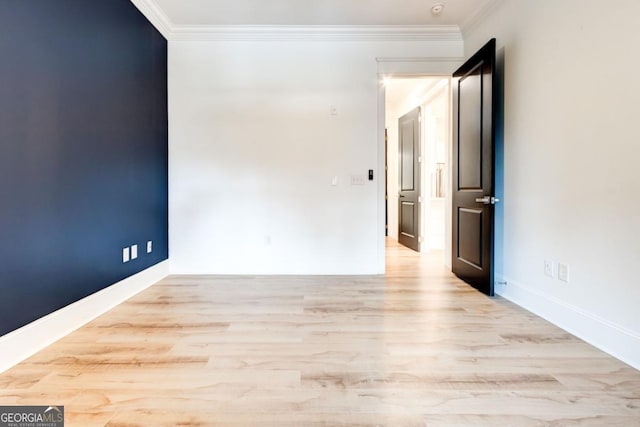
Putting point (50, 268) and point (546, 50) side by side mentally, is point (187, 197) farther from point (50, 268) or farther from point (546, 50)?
point (546, 50)

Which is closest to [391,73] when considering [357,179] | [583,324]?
[357,179]

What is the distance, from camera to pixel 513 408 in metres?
1.33

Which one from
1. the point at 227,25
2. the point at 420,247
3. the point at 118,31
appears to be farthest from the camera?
the point at 420,247

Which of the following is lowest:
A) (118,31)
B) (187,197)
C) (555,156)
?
(187,197)

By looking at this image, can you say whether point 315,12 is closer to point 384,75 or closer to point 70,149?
point 384,75

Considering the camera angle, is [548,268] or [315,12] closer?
[548,268]

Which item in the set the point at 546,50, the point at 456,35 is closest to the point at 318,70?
the point at 456,35

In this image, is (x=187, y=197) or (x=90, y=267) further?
(x=187, y=197)

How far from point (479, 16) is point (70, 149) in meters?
3.72

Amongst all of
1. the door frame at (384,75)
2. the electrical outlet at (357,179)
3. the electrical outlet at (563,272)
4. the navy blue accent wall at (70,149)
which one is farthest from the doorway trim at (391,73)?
the navy blue accent wall at (70,149)

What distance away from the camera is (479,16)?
314cm

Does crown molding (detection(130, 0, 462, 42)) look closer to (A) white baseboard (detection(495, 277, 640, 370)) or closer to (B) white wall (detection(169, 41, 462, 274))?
(B) white wall (detection(169, 41, 462, 274))

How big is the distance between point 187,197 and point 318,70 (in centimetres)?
205

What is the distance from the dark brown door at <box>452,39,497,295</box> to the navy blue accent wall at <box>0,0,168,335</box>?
10.2 feet
